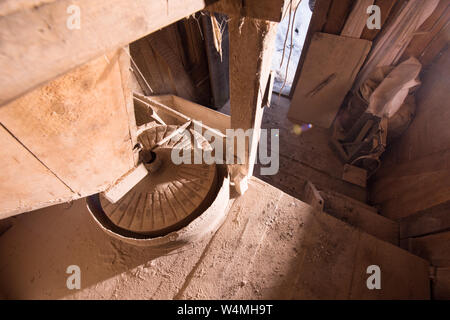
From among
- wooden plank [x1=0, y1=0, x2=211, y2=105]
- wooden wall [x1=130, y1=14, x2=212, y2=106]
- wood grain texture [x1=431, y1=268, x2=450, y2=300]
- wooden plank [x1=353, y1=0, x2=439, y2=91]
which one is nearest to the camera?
wooden plank [x1=0, y1=0, x2=211, y2=105]

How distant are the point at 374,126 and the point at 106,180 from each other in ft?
13.6

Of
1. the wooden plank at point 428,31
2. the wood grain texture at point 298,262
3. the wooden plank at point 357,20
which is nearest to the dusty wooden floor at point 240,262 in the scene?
the wood grain texture at point 298,262

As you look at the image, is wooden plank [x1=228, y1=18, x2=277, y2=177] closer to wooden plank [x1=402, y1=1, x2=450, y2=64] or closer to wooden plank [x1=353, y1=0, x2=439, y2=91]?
wooden plank [x1=353, y1=0, x2=439, y2=91]

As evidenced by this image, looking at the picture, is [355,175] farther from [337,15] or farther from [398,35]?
[337,15]

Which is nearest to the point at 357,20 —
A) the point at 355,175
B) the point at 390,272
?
the point at 355,175

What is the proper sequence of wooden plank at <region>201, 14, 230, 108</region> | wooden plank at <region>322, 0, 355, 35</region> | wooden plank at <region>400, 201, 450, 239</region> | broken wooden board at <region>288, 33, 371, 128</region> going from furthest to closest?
wooden plank at <region>201, 14, 230, 108</region> → broken wooden board at <region>288, 33, 371, 128</region> → wooden plank at <region>322, 0, 355, 35</region> → wooden plank at <region>400, 201, 450, 239</region>

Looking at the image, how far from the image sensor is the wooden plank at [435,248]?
2.21 meters

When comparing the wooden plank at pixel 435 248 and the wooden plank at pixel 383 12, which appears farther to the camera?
the wooden plank at pixel 383 12

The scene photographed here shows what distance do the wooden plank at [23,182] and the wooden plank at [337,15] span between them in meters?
→ 4.23

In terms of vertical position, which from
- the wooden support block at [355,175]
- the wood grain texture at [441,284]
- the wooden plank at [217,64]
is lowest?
the wood grain texture at [441,284]

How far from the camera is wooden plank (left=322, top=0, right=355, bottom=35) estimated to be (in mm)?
3196

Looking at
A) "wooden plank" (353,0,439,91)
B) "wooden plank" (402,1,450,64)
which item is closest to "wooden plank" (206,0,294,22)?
"wooden plank" (353,0,439,91)

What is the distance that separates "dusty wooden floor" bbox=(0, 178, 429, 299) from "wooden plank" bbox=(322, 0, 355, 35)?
2.89 m

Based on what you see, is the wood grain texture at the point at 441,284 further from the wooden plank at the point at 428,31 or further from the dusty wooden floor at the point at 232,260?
the wooden plank at the point at 428,31
